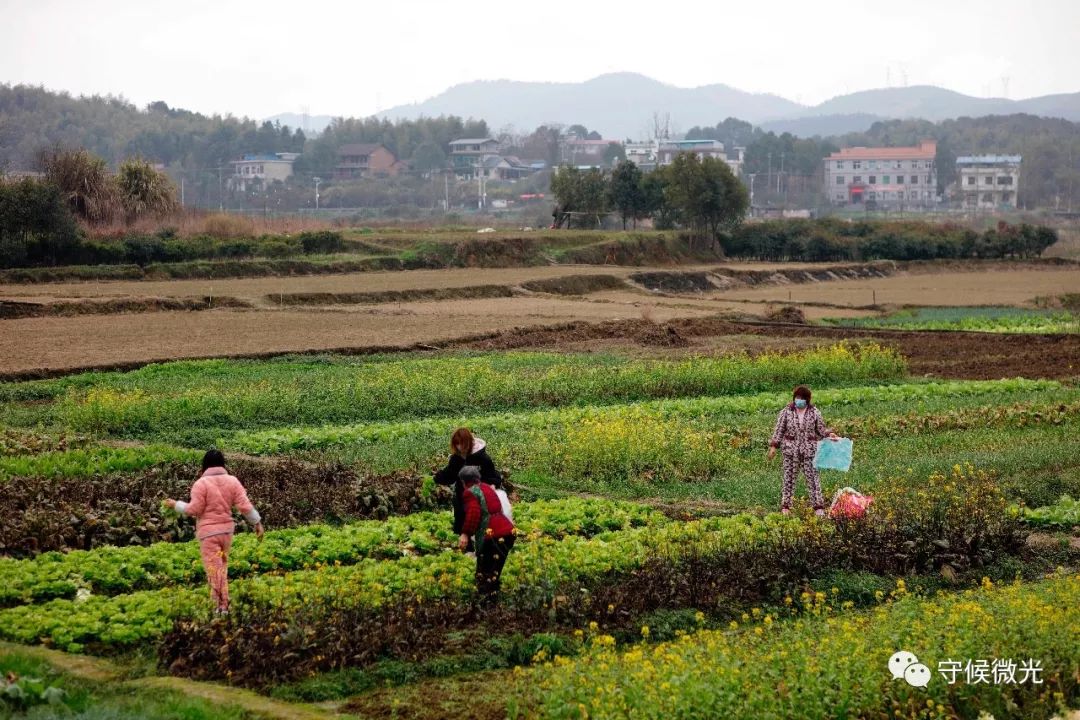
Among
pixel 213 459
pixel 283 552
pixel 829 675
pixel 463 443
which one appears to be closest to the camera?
pixel 829 675

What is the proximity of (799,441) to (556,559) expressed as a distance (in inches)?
190

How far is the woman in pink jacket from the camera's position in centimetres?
1323

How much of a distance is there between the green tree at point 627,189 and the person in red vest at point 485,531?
86706mm

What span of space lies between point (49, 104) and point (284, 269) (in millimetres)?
150119

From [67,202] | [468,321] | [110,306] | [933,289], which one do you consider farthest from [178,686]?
[933,289]

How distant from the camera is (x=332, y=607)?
42.4ft

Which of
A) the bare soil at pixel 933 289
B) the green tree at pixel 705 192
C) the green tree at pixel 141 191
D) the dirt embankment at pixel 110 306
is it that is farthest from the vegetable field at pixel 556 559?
the green tree at pixel 705 192

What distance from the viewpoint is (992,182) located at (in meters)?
187

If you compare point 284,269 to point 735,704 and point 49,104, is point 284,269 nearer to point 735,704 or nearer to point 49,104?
point 735,704

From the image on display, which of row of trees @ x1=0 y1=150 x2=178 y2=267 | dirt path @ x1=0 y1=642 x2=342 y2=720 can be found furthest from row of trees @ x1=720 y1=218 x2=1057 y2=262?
dirt path @ x1=0 y1=642 x2=342 y2=720

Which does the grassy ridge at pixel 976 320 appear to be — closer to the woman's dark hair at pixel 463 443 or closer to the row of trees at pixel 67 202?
the row of trees at pixel 67 202

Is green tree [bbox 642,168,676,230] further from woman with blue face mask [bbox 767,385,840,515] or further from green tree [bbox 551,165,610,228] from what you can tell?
woman with blue face mask [bbox 767,385,840,515]

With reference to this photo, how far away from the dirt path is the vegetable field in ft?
0.48

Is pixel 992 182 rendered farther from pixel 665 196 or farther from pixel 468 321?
pixel 468 321
